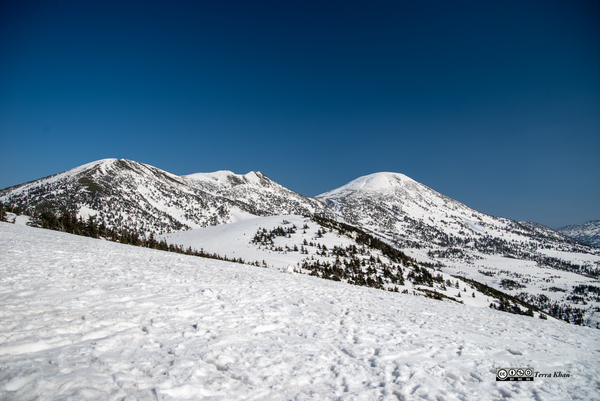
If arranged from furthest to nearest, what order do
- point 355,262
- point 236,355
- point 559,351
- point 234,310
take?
point 355,262, point 234,310, point 559,351, point 236,355

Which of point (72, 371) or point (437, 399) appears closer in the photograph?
point (72, 371)

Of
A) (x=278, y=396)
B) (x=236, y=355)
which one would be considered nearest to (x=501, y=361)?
(x=278, y=396)

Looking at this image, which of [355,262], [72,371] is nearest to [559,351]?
[72,371]

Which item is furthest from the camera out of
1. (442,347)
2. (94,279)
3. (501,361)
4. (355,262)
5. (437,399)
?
(355,262)

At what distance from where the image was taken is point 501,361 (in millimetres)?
6266

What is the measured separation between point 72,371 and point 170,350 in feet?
5.07

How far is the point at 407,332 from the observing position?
782cm

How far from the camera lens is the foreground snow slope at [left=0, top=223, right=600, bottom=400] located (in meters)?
4.07

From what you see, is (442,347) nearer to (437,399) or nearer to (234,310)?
(437,399)

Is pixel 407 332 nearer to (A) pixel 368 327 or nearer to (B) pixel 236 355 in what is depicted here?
(A) pixel 368 327

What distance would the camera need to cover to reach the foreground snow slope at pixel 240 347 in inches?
160

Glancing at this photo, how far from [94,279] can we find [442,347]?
39.1 feet

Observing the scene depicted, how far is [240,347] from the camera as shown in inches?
223

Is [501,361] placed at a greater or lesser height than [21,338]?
lesser
